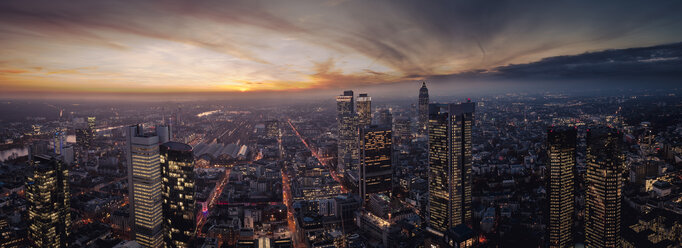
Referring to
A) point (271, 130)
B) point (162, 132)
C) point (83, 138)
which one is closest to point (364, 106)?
point (271, 130)

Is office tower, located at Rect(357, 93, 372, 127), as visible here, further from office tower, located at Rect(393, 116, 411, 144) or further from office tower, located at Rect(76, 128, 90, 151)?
office tower, located at Rect(76, 128, 90, 151)

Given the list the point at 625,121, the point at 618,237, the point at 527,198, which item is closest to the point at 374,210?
the point at 527,198

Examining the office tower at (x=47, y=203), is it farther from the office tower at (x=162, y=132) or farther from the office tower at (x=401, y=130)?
the office tower at (x=401, y=130)

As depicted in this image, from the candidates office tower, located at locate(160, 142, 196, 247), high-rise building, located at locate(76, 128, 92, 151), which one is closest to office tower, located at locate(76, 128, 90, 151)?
high-rise building, located at locate(76, 128, 92, 151)

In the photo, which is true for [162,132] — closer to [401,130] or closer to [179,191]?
[179,191]

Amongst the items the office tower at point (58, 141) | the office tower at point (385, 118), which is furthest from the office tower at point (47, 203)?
the office tower at point (385, 118)
